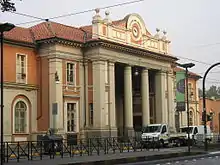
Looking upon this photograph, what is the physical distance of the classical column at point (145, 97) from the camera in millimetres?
53812

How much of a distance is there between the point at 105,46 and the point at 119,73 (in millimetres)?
9818

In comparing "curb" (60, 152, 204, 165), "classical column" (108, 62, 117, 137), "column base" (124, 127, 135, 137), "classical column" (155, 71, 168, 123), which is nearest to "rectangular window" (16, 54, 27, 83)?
"classical column" (108, 62, 117, 137)

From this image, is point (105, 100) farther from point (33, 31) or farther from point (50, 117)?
point (33, 31)

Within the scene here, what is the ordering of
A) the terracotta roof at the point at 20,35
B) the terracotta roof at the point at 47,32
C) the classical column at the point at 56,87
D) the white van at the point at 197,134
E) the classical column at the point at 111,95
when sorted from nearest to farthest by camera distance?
the terracotta roof at the point at 20,35 < the classical column at the point at 56,87 < the terracotta roof at the point at 47,32 < the white van at the point at 197,134 < the classical column at the point at 111,95

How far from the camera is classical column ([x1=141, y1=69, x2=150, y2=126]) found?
5381 cm

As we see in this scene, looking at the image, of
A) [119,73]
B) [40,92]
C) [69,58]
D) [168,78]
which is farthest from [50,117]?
[168,78]

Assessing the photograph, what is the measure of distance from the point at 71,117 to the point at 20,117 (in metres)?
5.26

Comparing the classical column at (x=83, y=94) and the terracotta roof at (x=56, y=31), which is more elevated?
the terracotta roof at (x=56, y=31)

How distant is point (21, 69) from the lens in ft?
147

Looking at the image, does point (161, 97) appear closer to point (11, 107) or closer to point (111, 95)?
point (111, 95)

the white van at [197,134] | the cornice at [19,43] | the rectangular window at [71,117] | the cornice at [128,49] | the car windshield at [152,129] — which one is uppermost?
the cornice at [128,49]

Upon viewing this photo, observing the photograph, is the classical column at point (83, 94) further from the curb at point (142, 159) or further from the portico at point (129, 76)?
the curb at point (142, 159)

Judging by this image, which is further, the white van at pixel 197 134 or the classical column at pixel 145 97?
the classical column at pixel 145 97

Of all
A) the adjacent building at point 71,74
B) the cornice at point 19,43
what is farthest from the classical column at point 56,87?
the cornice at point 19,43
